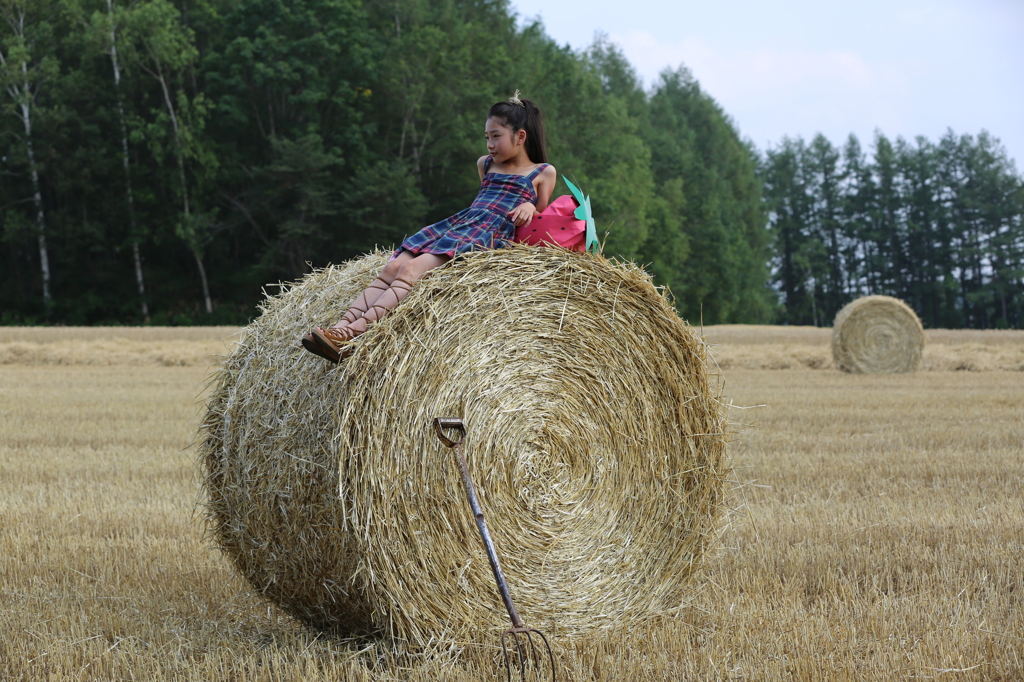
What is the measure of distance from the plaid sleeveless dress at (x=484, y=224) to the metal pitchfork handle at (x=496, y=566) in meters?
0.73

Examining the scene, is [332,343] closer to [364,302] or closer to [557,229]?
[364,302]

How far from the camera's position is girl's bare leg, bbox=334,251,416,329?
3.87 m

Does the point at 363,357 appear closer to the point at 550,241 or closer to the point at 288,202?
the point at 550,241

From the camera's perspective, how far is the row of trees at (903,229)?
203ft

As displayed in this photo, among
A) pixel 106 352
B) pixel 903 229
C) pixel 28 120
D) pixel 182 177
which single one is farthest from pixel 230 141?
pixel 903 229

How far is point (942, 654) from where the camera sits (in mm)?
3592

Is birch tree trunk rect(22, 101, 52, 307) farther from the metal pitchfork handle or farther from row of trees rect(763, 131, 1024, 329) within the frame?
row of trees rect(763, 131, 1024, 329)

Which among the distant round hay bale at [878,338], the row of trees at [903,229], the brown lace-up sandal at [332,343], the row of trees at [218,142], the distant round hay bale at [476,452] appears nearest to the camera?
the brown lace-up sandal at [332,343]

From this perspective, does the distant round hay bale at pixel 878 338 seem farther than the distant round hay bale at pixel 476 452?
Yes

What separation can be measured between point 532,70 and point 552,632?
138ft

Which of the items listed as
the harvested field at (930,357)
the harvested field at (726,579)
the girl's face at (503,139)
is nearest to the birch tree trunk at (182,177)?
→ the harvested field at (930,357)

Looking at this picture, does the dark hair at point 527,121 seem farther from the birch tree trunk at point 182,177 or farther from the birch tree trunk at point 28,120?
the birch tree trunk at point 28,120

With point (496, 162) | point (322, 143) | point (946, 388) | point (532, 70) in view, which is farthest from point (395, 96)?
point (496, 162)

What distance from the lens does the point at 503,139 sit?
172 inches
